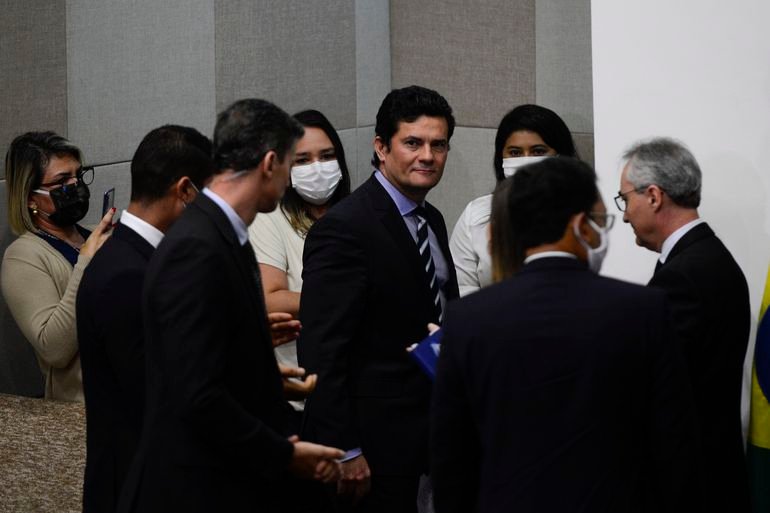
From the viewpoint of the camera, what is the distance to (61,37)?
17.9 feet

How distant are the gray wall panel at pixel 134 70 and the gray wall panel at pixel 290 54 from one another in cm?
10

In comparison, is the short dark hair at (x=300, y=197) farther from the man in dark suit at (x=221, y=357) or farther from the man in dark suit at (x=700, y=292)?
the man in dark suit at (x=221, y=357)

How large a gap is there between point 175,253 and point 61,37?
3.57m

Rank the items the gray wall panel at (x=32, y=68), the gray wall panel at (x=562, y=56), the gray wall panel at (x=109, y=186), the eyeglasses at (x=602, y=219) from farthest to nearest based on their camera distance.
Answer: the gray wall panel at (x=32, y=68)
the gray wall panel at (x=109, y=186)
the gray wall panel at (x=562, y=56)
the eyeglasses at (x=602, y=219)

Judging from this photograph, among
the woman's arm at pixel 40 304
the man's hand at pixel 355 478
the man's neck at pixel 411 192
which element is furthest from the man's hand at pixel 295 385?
the woman's arm at pixel 40 304

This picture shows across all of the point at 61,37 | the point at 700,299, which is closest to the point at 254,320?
the point at 700,299

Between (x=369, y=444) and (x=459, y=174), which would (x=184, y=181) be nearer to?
(x=369, y=444)

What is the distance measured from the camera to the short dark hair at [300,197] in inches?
156

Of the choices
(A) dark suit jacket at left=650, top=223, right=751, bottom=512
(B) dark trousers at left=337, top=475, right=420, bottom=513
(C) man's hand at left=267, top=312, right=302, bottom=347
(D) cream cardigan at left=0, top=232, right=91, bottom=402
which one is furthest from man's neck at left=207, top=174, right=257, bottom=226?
(D) cream cardigan at left=0, top=232, right=91, bottom=402

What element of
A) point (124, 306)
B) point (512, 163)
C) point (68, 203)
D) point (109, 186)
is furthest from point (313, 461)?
point (109, 186)

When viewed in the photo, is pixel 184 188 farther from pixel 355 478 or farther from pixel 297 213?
pixel 297 213

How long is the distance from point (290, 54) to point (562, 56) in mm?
1165

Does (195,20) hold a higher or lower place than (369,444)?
higher

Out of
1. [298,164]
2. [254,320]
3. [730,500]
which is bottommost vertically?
[730,500]
